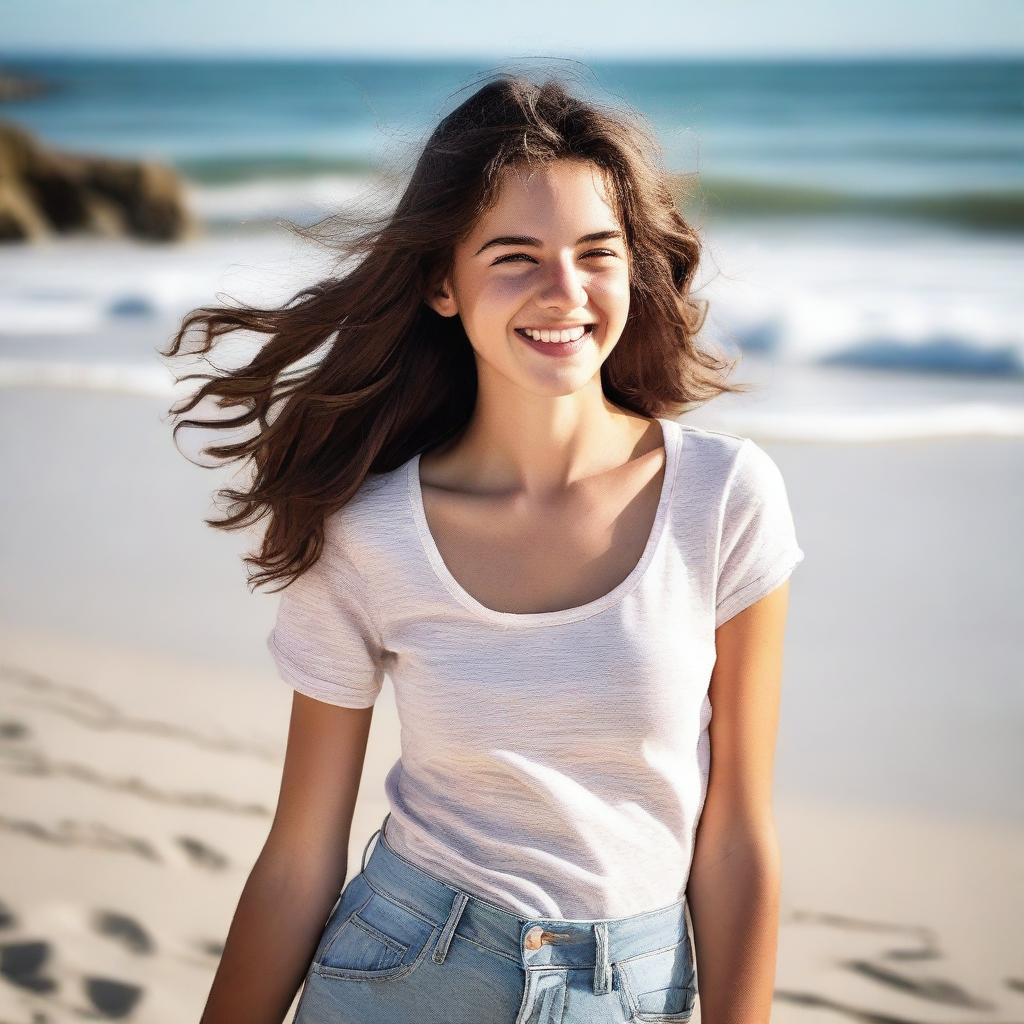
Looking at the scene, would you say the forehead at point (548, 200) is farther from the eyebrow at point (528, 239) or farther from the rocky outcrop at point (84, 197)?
the rocky outcrop at point (84, 197)

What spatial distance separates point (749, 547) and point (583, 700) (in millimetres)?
311

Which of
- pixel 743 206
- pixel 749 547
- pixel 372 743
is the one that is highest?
pixel 743 206

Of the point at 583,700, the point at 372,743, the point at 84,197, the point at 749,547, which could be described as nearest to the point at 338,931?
the point at 583,700

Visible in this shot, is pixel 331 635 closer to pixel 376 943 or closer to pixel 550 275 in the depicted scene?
pixel 376 943

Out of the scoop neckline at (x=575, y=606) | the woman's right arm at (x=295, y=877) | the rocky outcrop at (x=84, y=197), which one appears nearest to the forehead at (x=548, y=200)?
the scoop neckline at (x=575, y=606)

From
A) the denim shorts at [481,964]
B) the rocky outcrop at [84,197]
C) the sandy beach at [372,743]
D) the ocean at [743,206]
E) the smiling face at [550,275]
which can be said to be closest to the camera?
the denim shorts at [481,964]

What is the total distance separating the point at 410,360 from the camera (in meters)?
2.15

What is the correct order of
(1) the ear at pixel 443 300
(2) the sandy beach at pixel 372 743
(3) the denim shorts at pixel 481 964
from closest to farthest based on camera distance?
1. (3) the denim shorts at pixel 481 964
2. (1) the ear at pixel 443 300
3. (2) the sandy beach at pixel 372 743

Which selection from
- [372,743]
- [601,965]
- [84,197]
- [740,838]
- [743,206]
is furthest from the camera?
[84,197]

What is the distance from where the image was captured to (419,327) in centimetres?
214

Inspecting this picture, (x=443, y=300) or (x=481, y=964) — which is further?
(x=443, y=300)

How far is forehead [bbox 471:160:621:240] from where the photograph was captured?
1.86 metres

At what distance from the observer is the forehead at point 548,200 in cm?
186

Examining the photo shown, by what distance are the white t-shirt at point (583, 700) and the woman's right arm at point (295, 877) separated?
0.09 meters
